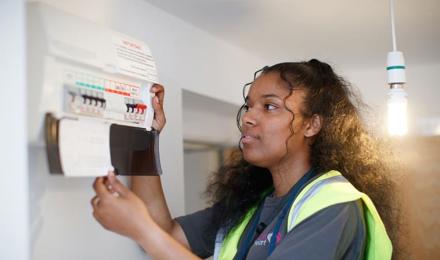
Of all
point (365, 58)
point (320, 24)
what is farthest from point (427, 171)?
point (320, 24)

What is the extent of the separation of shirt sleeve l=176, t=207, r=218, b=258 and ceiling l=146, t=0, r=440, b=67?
→ 64 centimetres

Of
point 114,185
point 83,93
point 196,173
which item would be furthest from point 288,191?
point 196,173

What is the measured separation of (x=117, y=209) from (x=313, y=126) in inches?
23.5

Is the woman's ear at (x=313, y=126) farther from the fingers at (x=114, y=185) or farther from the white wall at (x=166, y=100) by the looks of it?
the fingers at (x=114, y=185)

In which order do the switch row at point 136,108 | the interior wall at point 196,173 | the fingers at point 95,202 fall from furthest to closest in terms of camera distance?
the interior wall at point 196,173
the switch row at point 136,108
the fingers at point 95,202

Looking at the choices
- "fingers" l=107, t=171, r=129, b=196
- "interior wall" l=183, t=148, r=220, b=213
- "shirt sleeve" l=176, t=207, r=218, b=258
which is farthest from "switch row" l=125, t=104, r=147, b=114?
"interior wall" l=183, t=148, r=220, b=213

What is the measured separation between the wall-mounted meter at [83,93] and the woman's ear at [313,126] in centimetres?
44

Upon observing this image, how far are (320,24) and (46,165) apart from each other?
3.78ft

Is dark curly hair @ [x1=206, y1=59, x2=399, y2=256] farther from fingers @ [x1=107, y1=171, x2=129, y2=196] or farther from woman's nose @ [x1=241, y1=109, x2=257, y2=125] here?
fingers @ [x1=107, y1=171, x2=129, y2=196]

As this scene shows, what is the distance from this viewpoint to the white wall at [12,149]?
0.95 metres

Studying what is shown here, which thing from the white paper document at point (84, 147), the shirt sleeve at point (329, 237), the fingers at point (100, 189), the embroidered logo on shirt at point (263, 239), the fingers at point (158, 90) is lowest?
the embroidered logo on shirt at point (263, 239)

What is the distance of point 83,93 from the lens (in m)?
1.03

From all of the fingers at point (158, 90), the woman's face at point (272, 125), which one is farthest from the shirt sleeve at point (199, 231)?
the fingers at point (158, 90)

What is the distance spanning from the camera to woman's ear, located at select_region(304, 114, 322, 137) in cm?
139
